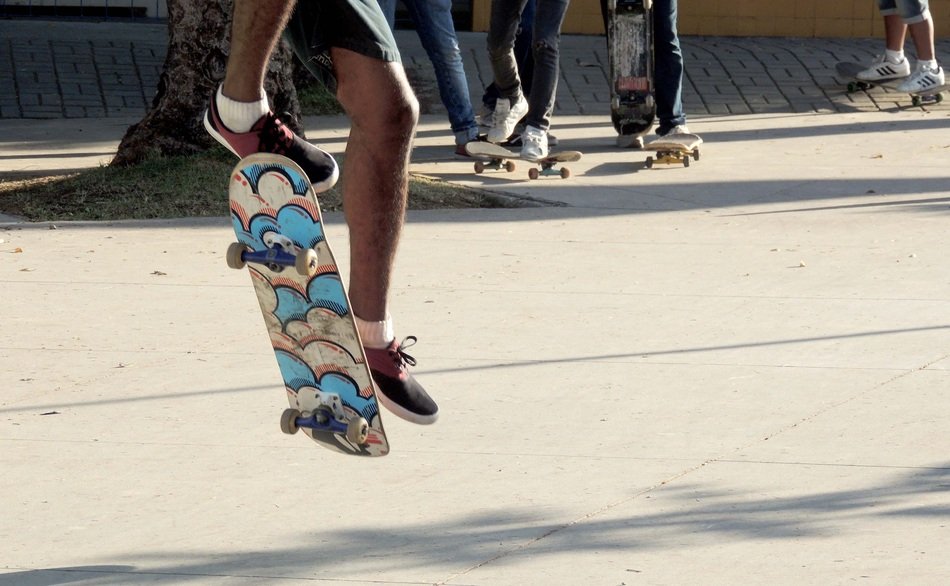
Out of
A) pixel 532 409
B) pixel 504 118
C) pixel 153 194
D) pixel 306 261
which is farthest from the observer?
pixel 504 118

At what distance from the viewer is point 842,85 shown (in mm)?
11422

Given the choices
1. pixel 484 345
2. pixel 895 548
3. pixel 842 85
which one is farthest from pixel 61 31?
pixel 895 548

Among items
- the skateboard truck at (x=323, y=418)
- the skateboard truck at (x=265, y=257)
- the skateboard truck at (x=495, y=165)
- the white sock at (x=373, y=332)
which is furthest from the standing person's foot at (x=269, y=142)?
the skateboard truck at (x=495, y=165)

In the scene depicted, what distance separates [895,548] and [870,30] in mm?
11196

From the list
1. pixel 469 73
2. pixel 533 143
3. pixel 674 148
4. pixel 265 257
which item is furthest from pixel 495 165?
pixel 265 257

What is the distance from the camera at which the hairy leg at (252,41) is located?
3.20m

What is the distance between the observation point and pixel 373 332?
141 inches

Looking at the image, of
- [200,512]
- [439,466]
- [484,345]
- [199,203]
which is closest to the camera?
[200,512]

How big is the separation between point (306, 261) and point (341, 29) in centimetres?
55

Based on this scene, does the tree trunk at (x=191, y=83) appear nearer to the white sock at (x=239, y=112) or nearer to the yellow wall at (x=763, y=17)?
the white sock at (x=239, y=112)

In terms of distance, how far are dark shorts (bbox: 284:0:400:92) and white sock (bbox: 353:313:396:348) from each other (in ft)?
2.06

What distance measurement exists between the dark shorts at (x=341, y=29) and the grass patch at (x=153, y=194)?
13.2ft

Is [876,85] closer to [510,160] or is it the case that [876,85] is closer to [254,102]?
[510,160]

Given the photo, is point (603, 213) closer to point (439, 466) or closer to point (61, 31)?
point (439, 466)
